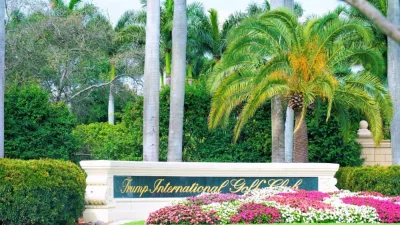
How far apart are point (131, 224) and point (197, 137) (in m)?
12.1

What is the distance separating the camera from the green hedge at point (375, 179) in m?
20.8

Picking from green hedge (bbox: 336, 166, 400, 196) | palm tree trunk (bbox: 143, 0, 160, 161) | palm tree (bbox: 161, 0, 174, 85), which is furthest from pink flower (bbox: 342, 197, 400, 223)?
palm tree (bbox: 161, 0, 174, 85)

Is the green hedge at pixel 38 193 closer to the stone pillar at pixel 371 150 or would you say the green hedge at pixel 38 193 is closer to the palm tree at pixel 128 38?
the stone pillar at pixel 371 150

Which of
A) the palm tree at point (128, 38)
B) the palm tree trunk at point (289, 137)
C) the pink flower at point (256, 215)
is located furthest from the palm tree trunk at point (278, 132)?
the palm tree at point (128, 38)

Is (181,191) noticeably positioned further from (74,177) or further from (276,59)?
(276,59)

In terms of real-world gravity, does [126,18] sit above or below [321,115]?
above

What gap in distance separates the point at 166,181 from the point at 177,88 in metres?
5.37

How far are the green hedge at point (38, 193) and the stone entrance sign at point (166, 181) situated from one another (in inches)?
36.6

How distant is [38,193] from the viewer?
1559cm

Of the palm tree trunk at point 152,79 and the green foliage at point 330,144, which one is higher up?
the palm tree trunk at point 152,79

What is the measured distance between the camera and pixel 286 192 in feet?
58.6

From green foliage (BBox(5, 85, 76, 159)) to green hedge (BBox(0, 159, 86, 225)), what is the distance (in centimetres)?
872

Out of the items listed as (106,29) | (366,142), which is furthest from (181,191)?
(106,29)

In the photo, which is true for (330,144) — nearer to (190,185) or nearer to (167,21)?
(190,185)
